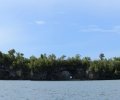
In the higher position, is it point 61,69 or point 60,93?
point 61,69

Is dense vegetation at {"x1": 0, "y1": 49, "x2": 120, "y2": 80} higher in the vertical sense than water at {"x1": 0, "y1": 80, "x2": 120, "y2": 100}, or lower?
higher

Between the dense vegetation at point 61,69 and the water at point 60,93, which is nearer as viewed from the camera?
the water at point 60,93

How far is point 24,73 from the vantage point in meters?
180

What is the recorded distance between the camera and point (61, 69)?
577ft

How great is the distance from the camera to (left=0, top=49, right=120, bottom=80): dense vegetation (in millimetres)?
173250

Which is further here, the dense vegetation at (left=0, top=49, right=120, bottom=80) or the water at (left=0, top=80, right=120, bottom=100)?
the dense vegetation at (left=0, top=49, right=120, bottom=80)

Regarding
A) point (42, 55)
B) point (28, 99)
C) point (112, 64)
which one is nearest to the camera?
point (28, 99)

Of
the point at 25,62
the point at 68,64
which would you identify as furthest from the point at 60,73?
the point at 25,62

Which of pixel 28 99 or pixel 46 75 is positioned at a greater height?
pixel 46 75

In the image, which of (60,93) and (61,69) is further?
(61,69)

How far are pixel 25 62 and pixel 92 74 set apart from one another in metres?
28.7

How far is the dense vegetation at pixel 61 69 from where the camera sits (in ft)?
568

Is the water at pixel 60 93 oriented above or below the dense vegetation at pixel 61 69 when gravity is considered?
below

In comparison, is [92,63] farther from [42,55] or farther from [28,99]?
[28,99]
